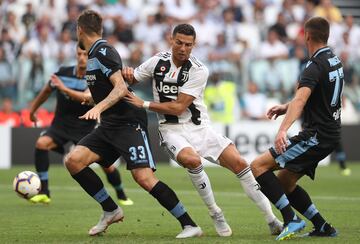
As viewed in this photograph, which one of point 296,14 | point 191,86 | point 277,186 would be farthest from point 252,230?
point 296,14

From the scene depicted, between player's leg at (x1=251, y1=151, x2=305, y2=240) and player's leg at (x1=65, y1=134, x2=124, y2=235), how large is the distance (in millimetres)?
1669

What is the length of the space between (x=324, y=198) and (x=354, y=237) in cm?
488

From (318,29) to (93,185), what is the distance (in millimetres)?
2914

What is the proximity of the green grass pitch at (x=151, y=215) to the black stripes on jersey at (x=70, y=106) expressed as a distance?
1.21 meters

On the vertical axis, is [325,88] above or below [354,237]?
above

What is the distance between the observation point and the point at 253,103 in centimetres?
2253

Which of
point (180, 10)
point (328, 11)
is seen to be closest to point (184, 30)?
point (180, 10)

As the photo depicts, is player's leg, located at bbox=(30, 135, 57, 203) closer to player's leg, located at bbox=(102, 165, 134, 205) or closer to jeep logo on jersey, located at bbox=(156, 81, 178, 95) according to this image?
player's leg, located at bbox=(102, 165, 134, 205)

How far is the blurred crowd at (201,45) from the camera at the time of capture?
68.0ft

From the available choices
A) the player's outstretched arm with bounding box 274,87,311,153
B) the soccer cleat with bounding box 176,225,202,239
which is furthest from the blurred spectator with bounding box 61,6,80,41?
the player's outstretched arm with bounding box 274,87,311,153

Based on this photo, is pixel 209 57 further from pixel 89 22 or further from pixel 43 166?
pixel 89 22

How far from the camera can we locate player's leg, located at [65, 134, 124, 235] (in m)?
9.45

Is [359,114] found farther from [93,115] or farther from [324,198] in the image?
[93,115]

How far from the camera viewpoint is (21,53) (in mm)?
21219
